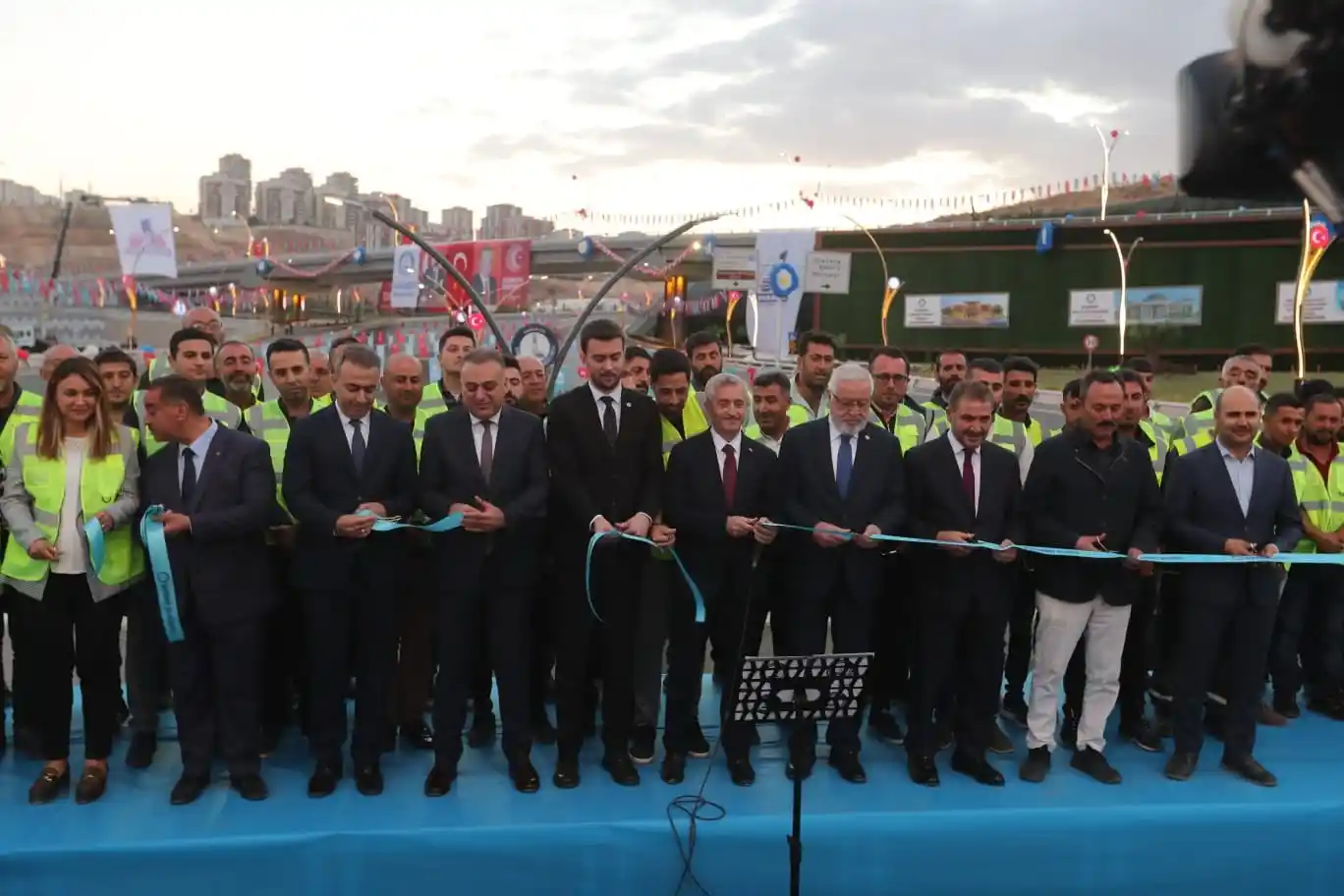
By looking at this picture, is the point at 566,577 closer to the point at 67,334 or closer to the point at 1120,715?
the point at 1120,715

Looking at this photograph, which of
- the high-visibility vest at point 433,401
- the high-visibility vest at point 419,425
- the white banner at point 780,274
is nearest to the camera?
the high-visibility vest at point 419,425

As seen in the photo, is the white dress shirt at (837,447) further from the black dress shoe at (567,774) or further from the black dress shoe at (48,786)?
the black dress shoe at (48,786)

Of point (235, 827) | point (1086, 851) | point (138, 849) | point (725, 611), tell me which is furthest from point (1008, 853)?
point (138, 849)

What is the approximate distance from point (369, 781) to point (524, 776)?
0.60 metres

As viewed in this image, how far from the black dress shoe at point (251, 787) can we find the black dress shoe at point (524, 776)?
3.11 ft

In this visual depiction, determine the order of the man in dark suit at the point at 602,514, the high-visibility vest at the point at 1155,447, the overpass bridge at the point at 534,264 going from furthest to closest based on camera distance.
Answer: the overpass bridge at the point at 534,264
the high-visibility vest at the point at 1155,447
the man in dark suit at the point at 602,514

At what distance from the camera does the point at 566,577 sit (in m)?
3.91

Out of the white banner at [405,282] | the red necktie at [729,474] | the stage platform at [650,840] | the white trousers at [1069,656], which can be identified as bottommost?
the stage platform at [650,840]

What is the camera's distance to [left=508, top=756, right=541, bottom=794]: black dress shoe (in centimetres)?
383

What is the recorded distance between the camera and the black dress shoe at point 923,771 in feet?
13.1

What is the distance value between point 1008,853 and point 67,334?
153 feet

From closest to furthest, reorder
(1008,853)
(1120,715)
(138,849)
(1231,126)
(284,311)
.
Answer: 1. (1231,126)
2. (138,849)
3. (1008,853)
4. (1120,715)
5. (284,311)

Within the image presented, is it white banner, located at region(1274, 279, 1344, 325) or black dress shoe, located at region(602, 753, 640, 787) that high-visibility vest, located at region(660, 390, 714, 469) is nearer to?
black dress shoe, located at region(602, 753, 640, 787)

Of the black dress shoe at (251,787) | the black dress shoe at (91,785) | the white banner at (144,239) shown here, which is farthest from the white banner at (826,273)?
the black dress shoe at (91,785)
